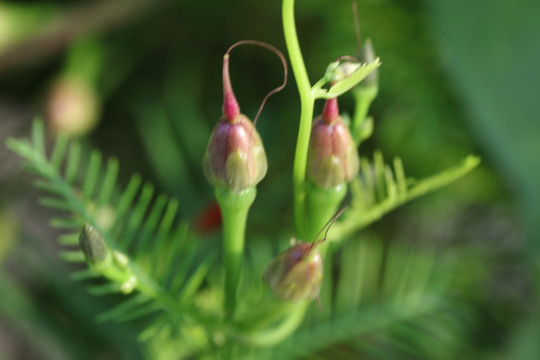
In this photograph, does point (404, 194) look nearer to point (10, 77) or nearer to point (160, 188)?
point (160, 188)

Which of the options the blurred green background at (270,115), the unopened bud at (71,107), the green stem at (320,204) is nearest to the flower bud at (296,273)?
the green stem at (320,204)

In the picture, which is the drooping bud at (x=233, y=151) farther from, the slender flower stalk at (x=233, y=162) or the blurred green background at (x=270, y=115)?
the blurred green background at (x=270, y=115)

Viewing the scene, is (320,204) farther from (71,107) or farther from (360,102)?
(71,107)

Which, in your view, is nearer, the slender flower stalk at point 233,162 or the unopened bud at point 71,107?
the slender flower stalk at point 233,162

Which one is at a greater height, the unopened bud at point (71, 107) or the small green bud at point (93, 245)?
the small green bud at point (93, 245)

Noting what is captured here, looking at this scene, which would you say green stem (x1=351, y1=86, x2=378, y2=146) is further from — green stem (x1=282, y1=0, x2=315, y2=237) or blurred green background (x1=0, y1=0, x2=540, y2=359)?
blurred green background (x1=0, y1=0, x2=540, y2=359)

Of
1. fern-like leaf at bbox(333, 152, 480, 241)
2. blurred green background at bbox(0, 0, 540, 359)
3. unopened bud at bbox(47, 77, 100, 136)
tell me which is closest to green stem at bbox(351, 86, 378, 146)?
fern-like leaf at bbox(333, 152, 480, 241)

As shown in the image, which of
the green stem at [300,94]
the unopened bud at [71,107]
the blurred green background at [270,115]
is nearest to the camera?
the green stem at [300,94]

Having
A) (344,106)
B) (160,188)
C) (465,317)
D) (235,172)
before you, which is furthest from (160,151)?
(235,172)
